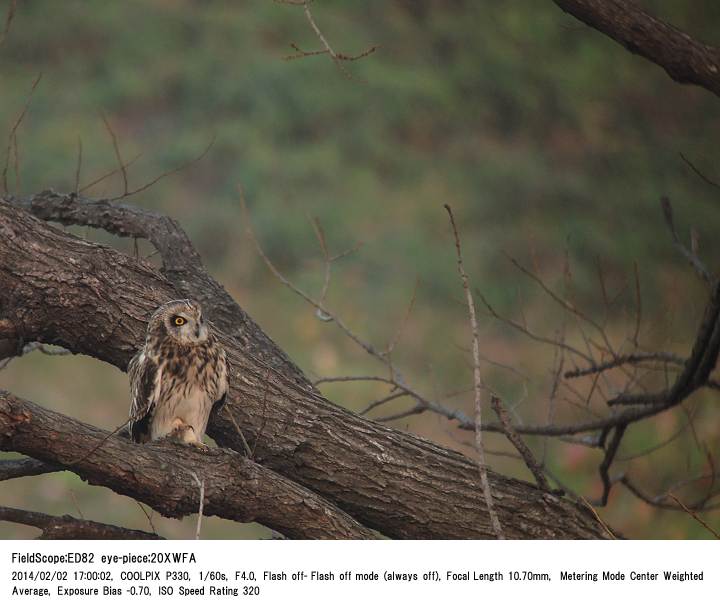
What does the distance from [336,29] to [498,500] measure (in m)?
8.95

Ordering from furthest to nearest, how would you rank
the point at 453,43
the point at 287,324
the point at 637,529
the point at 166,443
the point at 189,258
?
1. the point at 453,43
2. the point at 287,324
3. the point at 637,529
4. the point at 189,258
5. the point at 166,443

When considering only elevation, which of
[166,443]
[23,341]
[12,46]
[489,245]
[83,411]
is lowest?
[12,46]

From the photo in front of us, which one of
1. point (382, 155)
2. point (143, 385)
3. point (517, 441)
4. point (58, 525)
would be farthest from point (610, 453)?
point (382, 155)

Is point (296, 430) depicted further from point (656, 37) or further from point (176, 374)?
point (656, 37)

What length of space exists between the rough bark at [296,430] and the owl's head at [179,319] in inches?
2.5

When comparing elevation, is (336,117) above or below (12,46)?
above

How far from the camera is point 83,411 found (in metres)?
Result: 6.61

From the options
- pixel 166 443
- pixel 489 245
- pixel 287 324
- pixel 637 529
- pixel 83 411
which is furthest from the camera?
pixel 489 245

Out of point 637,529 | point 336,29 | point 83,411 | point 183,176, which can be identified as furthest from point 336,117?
point 637,529

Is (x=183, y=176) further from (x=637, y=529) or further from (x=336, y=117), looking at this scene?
(x=637, y=529)

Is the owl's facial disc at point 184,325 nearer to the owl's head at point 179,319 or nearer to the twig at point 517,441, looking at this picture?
the owl's head at point 179,319

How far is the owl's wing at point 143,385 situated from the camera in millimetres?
2094

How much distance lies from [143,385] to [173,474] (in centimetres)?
34

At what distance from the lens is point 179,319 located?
2.10 m
